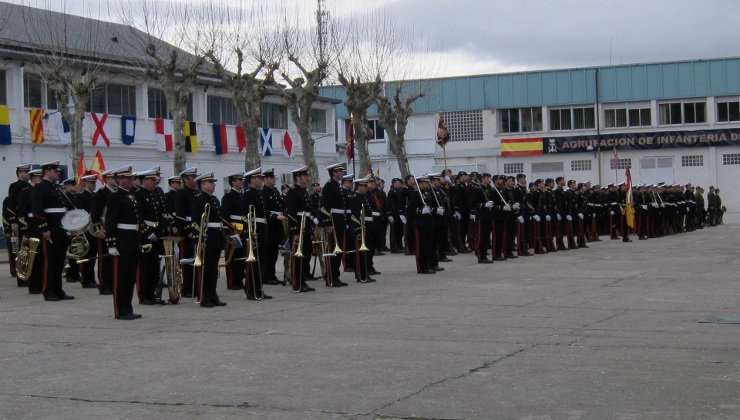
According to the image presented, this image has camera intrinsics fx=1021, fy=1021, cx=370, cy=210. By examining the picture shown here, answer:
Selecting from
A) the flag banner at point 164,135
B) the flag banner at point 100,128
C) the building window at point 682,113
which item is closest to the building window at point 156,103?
the flag banner at point 164,135

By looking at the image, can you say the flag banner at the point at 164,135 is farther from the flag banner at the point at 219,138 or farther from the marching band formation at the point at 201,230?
the marching band formation at the point at 201,230

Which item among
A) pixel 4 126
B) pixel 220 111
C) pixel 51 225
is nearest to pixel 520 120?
pixel 220 111

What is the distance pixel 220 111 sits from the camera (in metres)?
46.3

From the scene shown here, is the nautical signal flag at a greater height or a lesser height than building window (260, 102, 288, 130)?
lesser

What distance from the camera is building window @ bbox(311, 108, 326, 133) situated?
5362 cm

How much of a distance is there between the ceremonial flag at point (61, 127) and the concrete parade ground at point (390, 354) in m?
20.4

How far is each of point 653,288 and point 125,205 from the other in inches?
323

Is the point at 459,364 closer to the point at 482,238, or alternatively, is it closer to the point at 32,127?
the point at 482,238

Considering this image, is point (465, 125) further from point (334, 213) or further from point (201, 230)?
point (201, 230)

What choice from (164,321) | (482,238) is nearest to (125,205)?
(164,321)

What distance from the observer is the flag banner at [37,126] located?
3503 centimetres

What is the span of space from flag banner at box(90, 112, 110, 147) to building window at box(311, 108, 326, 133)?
646 inches

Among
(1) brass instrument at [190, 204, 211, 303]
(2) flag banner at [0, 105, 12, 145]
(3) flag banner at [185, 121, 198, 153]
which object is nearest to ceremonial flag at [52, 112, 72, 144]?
(2) flag banner at [0, 105, 12, 145]

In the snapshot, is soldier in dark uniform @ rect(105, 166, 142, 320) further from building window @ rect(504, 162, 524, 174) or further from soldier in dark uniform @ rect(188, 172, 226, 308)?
building window @ rect(504, 162, 524, 174)
